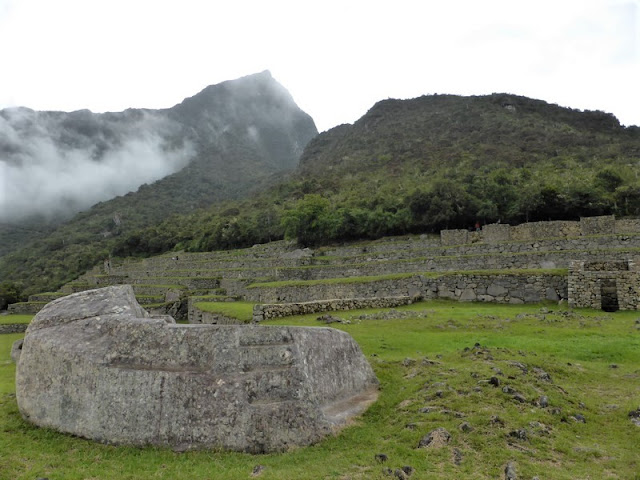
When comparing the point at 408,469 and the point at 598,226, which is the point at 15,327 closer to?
the point at 408,469

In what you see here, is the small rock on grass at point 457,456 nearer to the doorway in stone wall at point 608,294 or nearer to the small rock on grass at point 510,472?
the small rock on grass at point 510,472

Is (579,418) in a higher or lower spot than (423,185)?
lower

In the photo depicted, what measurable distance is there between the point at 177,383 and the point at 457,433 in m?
3.74

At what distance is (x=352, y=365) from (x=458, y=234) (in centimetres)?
2915

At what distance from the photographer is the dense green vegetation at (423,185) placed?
42.6 m

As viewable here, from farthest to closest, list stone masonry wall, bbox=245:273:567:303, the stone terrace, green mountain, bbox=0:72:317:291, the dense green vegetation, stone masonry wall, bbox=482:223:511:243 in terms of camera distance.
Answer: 1. green mountain, bbox=0:72:317:291
2. the dense green vegetation
3. stone masonry wall, bbox=482:223:511:243
4. the stone terrace
5. stone masonry wall, bbox=245:273:567:303

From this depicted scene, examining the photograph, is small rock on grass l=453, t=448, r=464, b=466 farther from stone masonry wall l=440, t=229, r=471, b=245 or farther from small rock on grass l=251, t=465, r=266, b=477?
stone masonry wall l=440, t=229, r=471, b=245

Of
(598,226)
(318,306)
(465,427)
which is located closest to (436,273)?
(318,306)

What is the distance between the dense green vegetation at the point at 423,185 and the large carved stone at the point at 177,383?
3965 cm

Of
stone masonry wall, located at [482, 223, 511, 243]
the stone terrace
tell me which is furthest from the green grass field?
stone masonry wall, located at [482, 223, 511, 243]

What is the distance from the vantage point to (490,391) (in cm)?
634

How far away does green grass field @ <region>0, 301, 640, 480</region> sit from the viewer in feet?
15.4

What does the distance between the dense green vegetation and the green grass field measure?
35434 mm

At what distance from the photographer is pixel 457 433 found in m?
5.33
